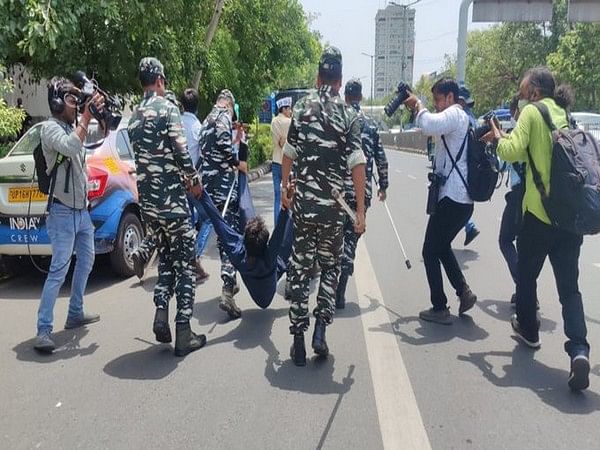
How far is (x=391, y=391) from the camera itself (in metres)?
3.75

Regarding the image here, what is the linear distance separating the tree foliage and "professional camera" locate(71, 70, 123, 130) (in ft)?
7.16

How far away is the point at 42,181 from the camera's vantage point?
15.0 feet

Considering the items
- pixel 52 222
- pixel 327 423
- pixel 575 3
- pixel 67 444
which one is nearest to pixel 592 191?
pixel 327 423

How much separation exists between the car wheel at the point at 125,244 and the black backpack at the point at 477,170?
137 inches

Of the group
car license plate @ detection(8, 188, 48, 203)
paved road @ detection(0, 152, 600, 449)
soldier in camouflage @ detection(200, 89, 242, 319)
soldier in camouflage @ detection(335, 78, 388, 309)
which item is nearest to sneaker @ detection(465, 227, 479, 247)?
paved road @ detection(0, 152, 600, 449)

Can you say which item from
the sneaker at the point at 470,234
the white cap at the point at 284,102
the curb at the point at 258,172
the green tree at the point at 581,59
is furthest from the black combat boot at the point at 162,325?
the green tree at the point at 581,59

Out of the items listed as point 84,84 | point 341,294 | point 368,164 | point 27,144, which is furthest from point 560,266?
point 27,144

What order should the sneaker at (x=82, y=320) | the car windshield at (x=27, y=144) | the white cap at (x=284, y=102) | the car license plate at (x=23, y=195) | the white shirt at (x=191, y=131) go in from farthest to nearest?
the white cap at (x=284, y=102)
the car windshield at (x=27, y=144)
the white shirt at (x=191, y=131)
the car license plate at (x=23, y=195)
the sneaker at (x=82, y=320)

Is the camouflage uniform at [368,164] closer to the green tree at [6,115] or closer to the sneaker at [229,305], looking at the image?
the sneaker at [229,305]

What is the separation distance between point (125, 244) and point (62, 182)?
78.1 inches

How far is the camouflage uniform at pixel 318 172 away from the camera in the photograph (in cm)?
393

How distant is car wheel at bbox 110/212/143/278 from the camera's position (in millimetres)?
6371

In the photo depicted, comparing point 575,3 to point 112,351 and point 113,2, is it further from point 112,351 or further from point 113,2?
point 112,351

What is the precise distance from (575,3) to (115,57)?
10.4m
